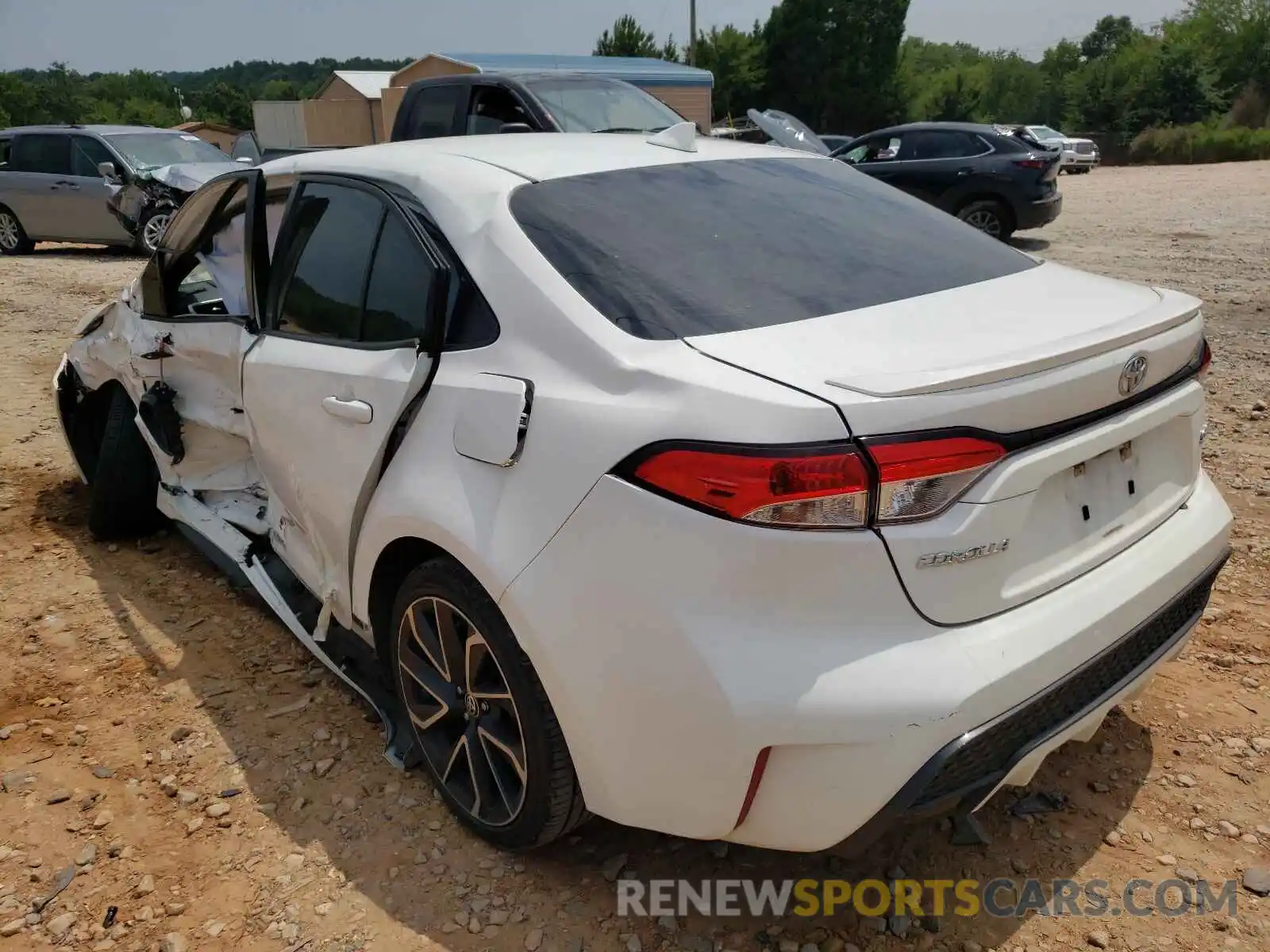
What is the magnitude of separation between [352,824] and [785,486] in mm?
1614

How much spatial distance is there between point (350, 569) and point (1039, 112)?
6260 cm

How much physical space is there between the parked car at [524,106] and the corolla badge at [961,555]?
21.9ft

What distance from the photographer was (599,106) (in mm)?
8406

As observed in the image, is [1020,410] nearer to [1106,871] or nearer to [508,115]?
[1106,871]

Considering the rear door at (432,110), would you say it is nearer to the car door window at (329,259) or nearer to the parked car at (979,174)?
the parked car at (979,174)

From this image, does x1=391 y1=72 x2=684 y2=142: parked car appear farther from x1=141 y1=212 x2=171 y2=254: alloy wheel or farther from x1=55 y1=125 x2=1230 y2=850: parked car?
x1=55 y1=125 x2=1230 y2=850: parked car

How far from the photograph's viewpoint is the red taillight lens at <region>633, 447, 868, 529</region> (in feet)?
5.60

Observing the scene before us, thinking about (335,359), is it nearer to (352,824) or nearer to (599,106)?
(352,824)

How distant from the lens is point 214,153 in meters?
13.3

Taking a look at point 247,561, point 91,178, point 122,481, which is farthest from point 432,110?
point 91,178

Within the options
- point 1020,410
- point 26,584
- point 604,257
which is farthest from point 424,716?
point 26,584

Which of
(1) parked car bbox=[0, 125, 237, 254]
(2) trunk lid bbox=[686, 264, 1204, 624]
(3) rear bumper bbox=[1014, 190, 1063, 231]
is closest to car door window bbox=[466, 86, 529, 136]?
(1) parked car bbox=[0, 125, 237, 254]

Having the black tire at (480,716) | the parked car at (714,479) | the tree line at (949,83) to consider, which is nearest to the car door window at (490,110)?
the parked car at (714,479)

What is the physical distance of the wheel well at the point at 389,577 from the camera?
95.5 inches
